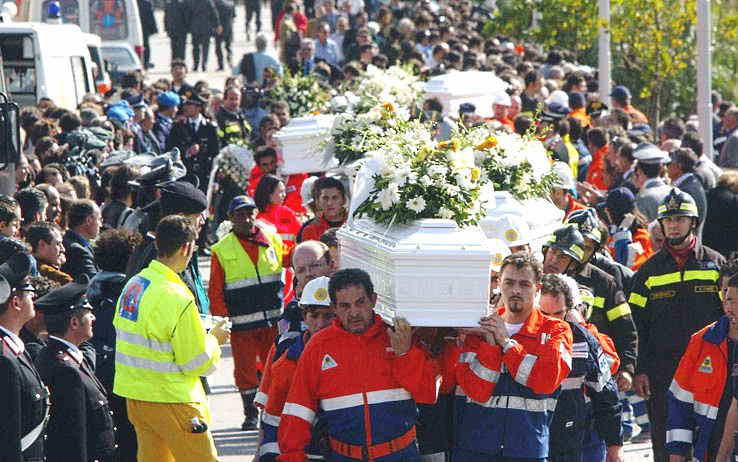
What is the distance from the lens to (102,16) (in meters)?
31.0

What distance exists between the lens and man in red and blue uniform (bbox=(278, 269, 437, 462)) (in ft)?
23.9

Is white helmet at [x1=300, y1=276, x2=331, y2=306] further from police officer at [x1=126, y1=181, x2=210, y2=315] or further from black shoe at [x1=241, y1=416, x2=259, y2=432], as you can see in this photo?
black shoe at [x1=241, y1=416, x2=259, y2=432]

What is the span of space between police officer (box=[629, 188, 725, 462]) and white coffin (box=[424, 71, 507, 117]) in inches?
303

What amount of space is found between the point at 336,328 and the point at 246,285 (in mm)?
4811

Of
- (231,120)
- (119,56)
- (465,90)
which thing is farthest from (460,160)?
(119,56)

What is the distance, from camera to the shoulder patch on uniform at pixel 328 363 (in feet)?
24.0

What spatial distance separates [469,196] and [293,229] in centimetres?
565

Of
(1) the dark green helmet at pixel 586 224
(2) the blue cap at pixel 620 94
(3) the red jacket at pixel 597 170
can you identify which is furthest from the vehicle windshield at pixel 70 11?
(1) the dark green helmet at pixel 586 224

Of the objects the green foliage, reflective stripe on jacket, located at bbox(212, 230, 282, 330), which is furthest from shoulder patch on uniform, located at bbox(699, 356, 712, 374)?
the green foliage

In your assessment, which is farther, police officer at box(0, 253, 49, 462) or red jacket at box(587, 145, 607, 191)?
red jacket at box(587, 145, 607, 191)

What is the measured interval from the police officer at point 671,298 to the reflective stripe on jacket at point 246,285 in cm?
306

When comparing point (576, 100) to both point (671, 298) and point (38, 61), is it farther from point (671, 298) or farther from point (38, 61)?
point (671, 298)

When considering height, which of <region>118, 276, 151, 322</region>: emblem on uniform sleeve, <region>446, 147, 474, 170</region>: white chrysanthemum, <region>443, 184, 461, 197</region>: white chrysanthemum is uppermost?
<region>446, 147, 474, 170</region>: white chrysanthemum

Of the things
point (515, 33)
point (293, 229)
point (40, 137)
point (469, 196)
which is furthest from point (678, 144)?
point (515, 33)
